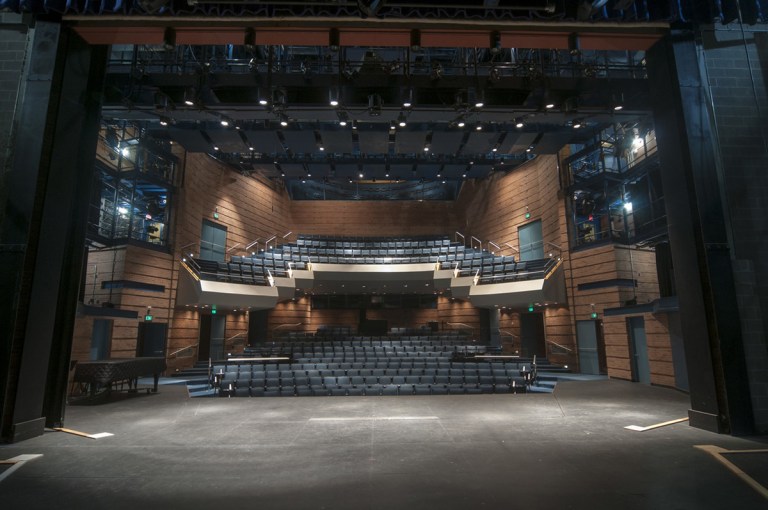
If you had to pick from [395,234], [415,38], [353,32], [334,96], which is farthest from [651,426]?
[395,234]

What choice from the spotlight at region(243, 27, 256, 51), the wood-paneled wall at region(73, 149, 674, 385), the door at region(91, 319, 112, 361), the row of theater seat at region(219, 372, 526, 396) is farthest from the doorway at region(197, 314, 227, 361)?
the spotlight at region(243, 27, 256, 51)

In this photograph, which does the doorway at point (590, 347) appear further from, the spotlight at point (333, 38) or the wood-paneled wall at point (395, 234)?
the spotlight at point (333, 38)

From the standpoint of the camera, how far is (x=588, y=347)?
11891 mm

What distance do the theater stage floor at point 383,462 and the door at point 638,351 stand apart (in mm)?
4137

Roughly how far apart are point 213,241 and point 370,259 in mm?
5905

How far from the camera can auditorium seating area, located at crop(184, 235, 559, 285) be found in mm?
12781

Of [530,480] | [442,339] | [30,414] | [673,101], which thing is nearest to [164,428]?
[30,414]

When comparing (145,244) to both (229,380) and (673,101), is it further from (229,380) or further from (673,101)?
(673,101)

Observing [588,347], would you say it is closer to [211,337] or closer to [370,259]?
[370,259]

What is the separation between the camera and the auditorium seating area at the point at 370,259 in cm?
1278

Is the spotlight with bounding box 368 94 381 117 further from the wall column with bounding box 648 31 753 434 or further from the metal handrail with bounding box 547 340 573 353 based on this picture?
the metal handrail with bounding box 547 340 573 353

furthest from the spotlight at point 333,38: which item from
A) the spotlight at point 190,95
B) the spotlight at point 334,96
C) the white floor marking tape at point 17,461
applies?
the white floor marking tape at point 17,461

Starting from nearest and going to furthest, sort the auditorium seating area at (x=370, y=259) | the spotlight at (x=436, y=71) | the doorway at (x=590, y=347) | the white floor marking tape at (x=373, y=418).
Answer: the white floor marking tape at (x=373, y=418) → the spotlight at (x=436, y=71) → the doorway at (x=590, y=347) → the auditorium seating area at (x=370, y=259)

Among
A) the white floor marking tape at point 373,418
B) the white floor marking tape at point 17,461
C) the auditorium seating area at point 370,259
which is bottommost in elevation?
the white floor marking tape at point 373,418
